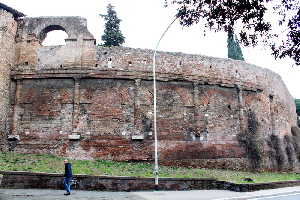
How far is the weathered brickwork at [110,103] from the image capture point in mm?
15422

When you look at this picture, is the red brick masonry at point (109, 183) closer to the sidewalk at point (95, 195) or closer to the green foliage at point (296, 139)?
the sidewalk at point (95, 195)

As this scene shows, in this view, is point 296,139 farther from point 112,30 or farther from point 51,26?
point 51,26

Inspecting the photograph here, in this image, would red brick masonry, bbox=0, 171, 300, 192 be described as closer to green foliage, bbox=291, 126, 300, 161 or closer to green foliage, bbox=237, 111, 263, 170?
green foliage, bbox=237, 111, 263, 170

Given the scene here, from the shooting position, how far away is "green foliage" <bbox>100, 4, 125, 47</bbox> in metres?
26.3

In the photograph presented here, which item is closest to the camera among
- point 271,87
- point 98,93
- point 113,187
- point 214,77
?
point 113,187

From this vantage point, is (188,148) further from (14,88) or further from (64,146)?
(14,88)

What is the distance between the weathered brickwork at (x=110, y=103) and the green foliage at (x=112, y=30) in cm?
920

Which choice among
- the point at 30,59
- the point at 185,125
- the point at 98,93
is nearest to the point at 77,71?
the point at 98,93

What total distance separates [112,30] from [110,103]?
1283 centimetres

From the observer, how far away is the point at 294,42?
243 inches

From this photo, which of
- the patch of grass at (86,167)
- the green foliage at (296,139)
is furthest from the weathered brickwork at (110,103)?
the green foliage at (296,139)

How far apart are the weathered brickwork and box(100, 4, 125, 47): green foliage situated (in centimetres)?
920

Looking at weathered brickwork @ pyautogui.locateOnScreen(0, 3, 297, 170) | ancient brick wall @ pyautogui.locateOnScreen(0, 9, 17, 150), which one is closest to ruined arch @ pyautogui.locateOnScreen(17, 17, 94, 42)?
weathered brickwork @ pyautogui.locateOnScreen(0, 3, 297, 170)

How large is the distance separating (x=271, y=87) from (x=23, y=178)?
65.8 feet
